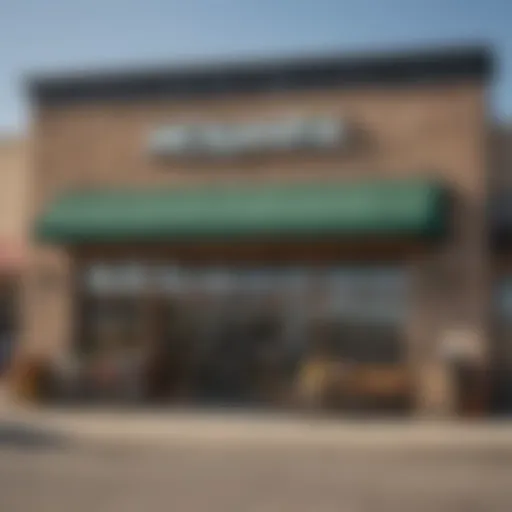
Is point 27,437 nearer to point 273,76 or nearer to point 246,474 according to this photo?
point 246,474

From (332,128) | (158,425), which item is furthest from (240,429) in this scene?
(332,128)

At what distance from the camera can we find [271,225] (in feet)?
47.6

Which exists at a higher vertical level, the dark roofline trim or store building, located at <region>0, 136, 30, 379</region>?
the dark roofline trim

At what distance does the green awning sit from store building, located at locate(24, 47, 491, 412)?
0.04m

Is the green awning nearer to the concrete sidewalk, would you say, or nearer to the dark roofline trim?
the dark roofline trim

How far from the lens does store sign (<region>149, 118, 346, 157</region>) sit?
15.5 m

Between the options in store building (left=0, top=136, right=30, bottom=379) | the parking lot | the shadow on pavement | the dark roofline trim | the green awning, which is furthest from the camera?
store building (left=0, top=136, right=30, bottom=379)

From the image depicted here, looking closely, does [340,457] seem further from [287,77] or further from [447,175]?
[287,77]

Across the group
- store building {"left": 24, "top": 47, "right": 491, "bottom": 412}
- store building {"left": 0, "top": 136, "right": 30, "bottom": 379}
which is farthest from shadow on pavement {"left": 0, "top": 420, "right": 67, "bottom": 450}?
store building {"left": 0, "top": 136, "right": 30, "bottom": 379}

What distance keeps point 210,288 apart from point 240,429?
4.34 m

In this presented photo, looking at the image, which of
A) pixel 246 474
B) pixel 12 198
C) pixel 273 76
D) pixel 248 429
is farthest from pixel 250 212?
pixel 12 198

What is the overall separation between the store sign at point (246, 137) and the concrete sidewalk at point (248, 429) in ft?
17.8

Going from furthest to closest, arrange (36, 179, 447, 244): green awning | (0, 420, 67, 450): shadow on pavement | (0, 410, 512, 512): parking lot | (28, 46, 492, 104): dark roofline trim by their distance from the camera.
Answer: (28, 46, 492, 104): dark roofline trim
(36, 179, 447, 244): green awning
(0, 420, 67, 450): shadow on pavement
(0, 410, 512, 512): parking lot

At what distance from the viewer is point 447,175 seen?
49.7ft
